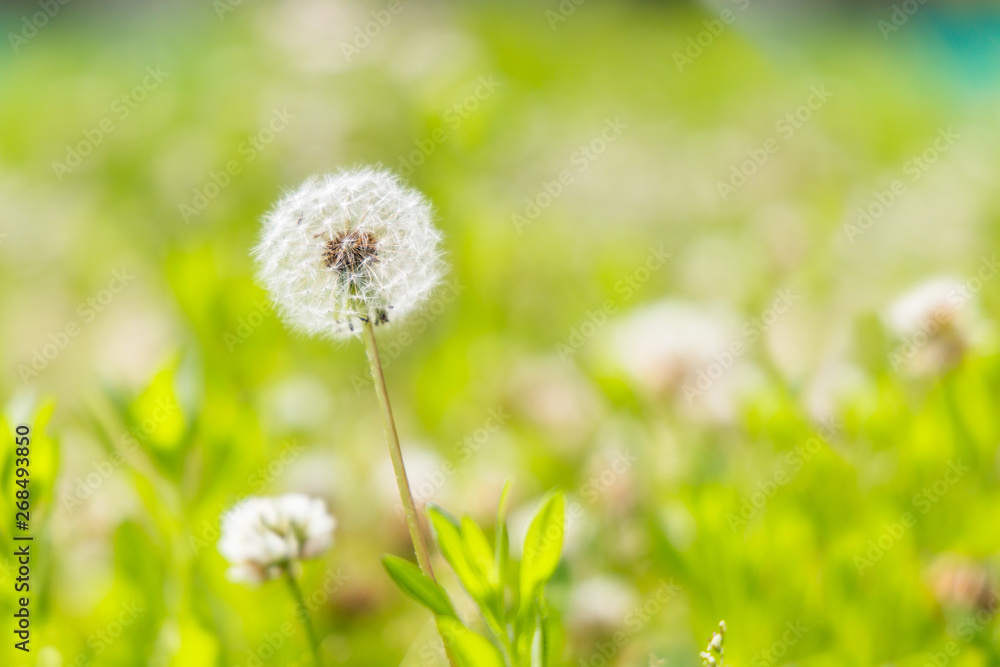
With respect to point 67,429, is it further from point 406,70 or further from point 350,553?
point 406,70

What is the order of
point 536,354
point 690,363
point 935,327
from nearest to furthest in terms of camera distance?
point 935,327
point 690,363
point 536,354

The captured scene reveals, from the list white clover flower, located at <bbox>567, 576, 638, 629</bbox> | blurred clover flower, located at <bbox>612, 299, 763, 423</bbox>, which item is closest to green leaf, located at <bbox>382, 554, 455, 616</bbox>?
white clover flower, located at <bbox>567, 576, 638, 629</bbox>

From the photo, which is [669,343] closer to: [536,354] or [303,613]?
[536,354]

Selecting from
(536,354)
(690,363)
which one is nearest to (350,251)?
(690,363)

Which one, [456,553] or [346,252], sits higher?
[346,252]

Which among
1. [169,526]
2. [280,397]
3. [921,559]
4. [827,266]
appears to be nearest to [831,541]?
[921,559]

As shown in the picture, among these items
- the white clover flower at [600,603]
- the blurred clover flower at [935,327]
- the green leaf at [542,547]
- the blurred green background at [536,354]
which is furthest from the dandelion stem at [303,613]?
the blurred clover flower at [935,327]
